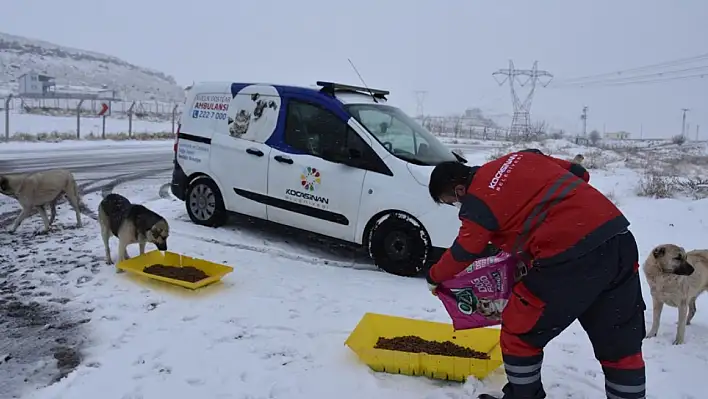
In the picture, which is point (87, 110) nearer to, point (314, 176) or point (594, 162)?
point (594, 162)

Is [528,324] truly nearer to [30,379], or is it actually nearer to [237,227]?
[30,379]

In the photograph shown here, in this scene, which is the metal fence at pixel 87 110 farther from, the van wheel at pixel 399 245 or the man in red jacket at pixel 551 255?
the man in red jacket at pixel 551 255

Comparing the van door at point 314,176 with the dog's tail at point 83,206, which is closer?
the van door at point 314,176

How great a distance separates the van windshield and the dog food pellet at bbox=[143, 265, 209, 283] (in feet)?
8.06

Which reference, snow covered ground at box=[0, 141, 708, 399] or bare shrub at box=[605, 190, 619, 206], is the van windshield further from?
bare shrub at box=[605, 190, 619, 206]

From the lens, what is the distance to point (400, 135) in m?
6.93

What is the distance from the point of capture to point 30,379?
3785 mm

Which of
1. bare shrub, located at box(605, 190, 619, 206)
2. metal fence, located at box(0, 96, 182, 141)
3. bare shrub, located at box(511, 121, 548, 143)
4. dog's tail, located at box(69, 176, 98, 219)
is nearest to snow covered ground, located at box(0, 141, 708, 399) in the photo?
dog's tail, located at box(69, 176, 98, 219)

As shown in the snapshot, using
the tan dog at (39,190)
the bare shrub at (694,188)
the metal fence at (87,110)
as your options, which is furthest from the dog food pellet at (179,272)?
the metal fence at (87,110)

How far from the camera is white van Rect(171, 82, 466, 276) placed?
6352 mm

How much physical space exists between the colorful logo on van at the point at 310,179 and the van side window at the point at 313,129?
215mm

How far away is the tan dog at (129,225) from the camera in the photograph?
6055mm

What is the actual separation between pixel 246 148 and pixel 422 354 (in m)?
4.31

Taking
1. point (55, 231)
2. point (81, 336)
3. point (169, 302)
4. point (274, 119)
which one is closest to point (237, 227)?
point (274, 119)
